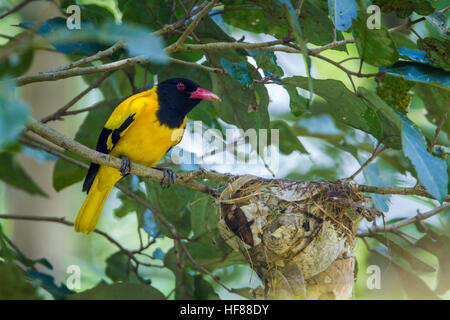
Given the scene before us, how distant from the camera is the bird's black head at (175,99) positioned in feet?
12.2

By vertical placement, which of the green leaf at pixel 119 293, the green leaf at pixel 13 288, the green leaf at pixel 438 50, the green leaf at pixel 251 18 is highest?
the green leaf at pixel 251 18

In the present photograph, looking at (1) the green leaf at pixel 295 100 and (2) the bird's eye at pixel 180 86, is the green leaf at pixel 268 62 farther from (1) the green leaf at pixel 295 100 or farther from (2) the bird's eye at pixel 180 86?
(2) the bird's eye at pixel 180 86

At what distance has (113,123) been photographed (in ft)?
12.0

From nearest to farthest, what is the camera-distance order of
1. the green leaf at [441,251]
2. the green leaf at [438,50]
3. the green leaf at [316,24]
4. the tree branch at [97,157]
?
the tree branch at [97,157] → the green leaf at [438,50] → the green leaf at [316,24] → the green leaf at [441,251]

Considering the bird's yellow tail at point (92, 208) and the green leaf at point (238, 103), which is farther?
the bird's yellow tail at point (92, 208)

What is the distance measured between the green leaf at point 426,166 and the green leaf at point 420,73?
0.38 metres

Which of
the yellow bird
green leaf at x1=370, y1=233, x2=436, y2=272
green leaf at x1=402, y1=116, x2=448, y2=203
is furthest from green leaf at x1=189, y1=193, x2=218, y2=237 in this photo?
green leaf at x1=402, y1=116, x2=448, y2=203

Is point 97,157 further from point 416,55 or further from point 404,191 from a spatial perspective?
point 416,55

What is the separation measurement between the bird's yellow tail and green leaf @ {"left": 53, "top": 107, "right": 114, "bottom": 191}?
7.0 inches

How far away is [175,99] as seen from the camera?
12.2ft

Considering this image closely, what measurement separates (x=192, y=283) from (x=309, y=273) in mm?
1401

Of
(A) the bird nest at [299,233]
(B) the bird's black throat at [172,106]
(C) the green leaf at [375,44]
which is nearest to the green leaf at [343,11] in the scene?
(C) the green leaf at [375,44]
